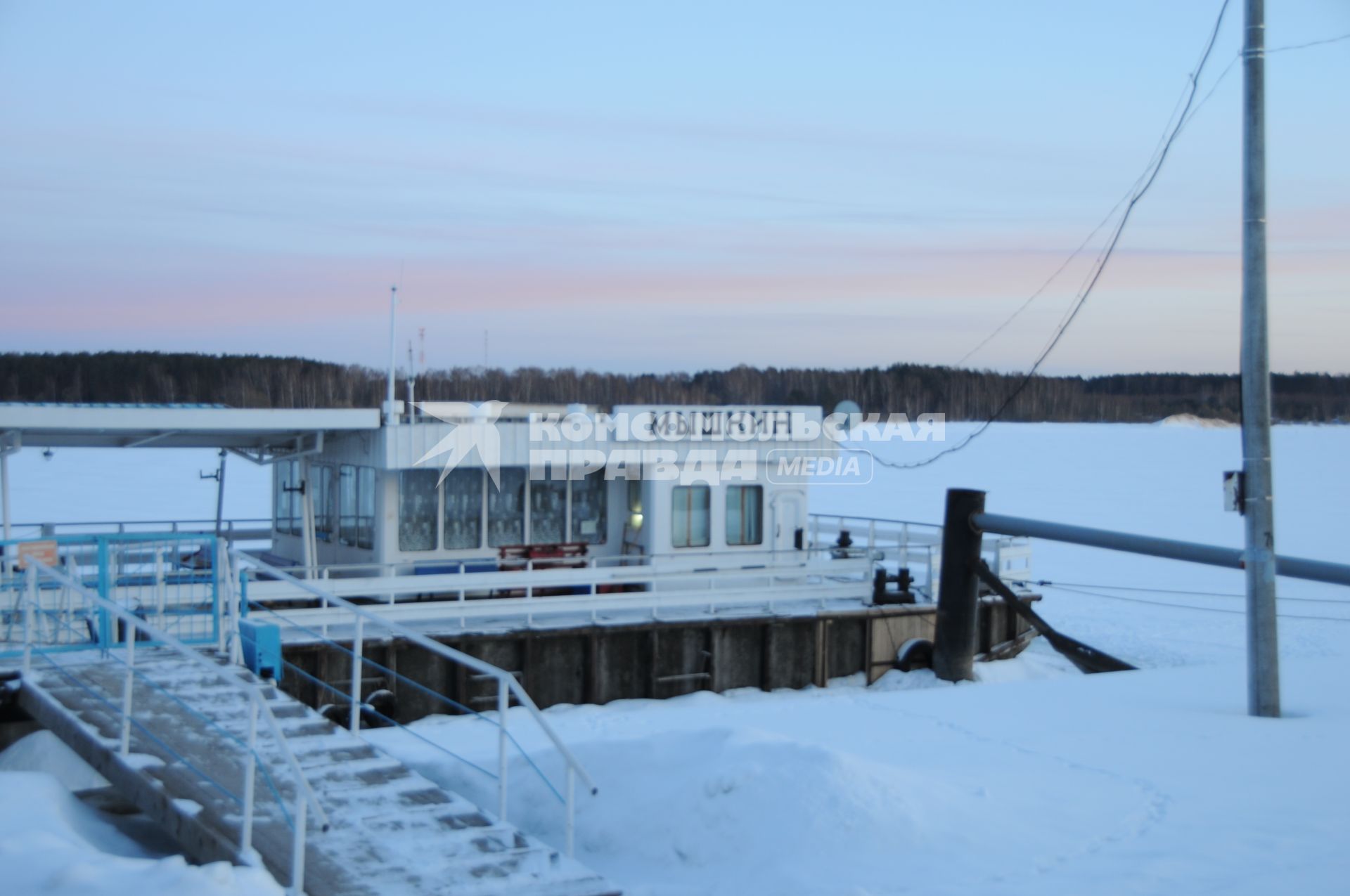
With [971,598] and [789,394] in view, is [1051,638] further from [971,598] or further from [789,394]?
[789,394]

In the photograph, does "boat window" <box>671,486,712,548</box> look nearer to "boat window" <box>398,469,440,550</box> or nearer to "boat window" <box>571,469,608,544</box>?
"boat window" <box>571,469,608,544</box>

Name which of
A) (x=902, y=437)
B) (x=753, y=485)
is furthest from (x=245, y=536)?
(x=902, y=437)

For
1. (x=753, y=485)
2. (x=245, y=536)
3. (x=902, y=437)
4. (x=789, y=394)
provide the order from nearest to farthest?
(x=753, y=485) → (x=245, y=536) → (x=789, y=394) → (x=902, y=437)

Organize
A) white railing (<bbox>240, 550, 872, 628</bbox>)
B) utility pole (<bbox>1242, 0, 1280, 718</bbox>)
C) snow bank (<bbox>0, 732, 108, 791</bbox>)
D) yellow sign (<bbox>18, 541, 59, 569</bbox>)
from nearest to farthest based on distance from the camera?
snow bank (<bbox>0, 732, 108, 791</bbox>) → utility pole (<bbox>1242, 0, 1280, 718</bbox>) → yellow sign (<bbox>18, 541, 59, 569</bbox>) → white railing (<bbox>240, 550, 872, 628</bbox>)

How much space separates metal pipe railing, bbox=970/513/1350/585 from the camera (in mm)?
12555

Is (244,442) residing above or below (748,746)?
above

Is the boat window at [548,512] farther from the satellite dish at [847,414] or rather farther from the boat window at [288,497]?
the satellite dish at [847,414]

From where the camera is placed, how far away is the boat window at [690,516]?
2052 centimetres

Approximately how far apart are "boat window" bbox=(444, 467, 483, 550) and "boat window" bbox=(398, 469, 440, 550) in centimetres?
22

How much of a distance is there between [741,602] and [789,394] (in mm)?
65153

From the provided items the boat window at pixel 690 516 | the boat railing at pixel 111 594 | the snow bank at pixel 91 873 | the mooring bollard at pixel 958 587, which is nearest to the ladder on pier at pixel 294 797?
the snow bank at pixel 91 873

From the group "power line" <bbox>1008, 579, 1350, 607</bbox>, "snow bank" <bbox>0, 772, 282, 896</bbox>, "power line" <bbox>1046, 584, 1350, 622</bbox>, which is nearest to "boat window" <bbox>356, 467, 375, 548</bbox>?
"snow bank" <bbox>0, 772, 282, 896</bbox>

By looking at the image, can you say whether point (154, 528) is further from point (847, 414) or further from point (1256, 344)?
point (1256, 344)

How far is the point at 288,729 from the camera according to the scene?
346 inches
